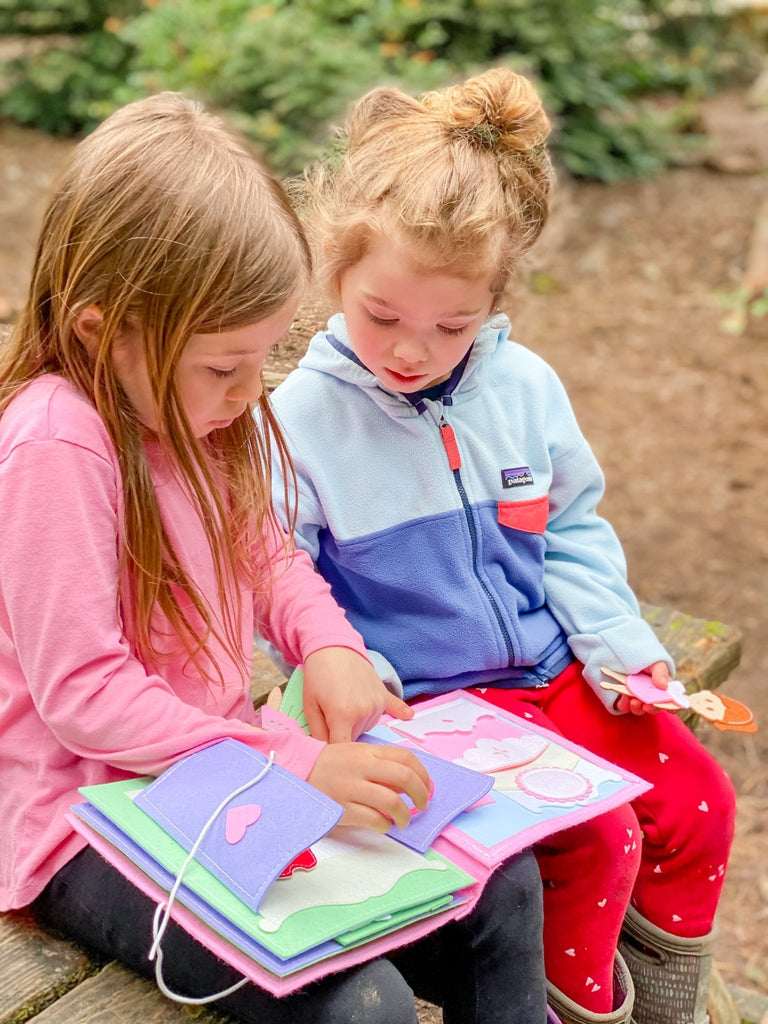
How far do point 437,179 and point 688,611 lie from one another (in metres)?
2.55

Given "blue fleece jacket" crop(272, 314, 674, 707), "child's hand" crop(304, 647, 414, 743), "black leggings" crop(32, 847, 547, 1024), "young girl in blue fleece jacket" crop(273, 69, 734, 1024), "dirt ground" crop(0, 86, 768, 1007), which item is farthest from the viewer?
"dirt ground" crop(0, 86, 768, 1007)

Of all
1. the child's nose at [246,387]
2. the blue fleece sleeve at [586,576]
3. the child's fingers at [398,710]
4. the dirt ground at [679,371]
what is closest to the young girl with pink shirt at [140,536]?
the child's nose at [246,387]

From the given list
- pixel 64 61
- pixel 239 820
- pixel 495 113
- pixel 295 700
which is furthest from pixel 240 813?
pixel 64 61

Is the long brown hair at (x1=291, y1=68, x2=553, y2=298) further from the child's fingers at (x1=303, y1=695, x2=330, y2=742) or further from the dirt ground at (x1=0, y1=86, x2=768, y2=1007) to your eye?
the child's fingers at (x1=303, y1=695, x2=330, y2=742)

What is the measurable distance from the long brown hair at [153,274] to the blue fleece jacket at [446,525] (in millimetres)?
349

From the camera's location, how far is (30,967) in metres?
1.48

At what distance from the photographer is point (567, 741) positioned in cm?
176

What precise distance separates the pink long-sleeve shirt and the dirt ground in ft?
2.87

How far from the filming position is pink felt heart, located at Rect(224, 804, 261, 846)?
135cm

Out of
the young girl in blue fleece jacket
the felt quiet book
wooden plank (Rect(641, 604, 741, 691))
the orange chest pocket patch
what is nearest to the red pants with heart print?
the young girl in blue fleece jacket

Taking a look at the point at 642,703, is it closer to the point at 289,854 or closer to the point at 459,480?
the point at 459,480

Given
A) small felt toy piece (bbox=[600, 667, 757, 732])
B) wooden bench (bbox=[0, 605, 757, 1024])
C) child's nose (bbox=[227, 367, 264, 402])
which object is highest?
child's nose (bbox=[227, 367, 264, 402])

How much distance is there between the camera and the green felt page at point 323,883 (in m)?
1.28

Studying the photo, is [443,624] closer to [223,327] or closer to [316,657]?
[316,657]
